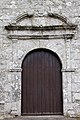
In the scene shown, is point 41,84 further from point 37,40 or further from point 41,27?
point 41,27

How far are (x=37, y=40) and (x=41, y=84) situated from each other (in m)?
1.33

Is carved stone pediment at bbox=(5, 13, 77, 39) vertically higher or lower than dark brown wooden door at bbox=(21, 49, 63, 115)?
higher

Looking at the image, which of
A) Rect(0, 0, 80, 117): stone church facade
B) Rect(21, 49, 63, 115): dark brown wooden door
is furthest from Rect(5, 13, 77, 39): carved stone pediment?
Rect(21, 49, 63, 115): dark brown wooden door

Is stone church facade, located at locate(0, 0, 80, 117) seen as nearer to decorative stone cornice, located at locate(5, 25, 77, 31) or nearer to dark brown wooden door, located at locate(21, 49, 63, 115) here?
decorative stone cornice, located at locate(5, 25, 77, 31)

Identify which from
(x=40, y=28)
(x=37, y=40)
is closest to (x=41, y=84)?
(x=37, y=40)

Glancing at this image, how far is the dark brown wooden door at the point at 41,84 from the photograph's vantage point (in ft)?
24.5

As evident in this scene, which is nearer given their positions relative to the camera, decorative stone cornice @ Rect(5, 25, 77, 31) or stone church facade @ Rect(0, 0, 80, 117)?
stone church facade @ Rect(0, 0, 80, 117)

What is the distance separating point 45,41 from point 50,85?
133cm

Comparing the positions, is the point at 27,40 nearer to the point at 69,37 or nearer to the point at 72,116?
the point at 69,37

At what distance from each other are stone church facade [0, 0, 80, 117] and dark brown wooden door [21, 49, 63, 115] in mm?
207

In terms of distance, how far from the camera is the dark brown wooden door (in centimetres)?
747

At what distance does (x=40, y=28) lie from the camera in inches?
295

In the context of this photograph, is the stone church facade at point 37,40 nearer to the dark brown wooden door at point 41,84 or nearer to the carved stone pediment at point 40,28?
the carved stone pediment at point 40,28

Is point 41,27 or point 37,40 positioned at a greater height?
point 41,27
